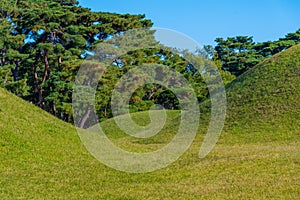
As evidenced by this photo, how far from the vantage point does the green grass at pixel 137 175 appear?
11.2 meters

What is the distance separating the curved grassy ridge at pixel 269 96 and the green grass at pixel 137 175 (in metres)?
0.14

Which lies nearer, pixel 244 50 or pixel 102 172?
pixel 102 172

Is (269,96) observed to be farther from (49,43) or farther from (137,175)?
(49,43)

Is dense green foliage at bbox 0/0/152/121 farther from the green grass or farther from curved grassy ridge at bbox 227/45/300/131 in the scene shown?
the green grass

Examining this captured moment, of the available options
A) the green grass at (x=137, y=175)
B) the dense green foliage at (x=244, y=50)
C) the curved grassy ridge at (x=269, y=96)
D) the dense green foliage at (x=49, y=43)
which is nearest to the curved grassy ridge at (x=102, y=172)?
the green grass at (x=137, y=175)

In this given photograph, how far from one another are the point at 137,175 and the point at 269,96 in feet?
55.3

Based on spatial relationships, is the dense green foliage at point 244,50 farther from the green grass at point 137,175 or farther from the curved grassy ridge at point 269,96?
the green grass at point 137,175

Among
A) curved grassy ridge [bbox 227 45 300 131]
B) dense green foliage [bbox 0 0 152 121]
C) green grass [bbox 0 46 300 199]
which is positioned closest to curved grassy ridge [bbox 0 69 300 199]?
green grass [bbox 0 46 300 199]

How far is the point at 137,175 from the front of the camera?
45.8 feet

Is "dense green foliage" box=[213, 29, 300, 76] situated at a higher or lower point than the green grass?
higher

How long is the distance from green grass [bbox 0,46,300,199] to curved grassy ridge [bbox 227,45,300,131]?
0.47 feet

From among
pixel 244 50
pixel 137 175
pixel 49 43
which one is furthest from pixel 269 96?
pixel 244 50

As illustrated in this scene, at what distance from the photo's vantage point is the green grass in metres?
11.2

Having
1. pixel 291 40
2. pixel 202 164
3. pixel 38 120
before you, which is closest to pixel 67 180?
pixel 202 164
